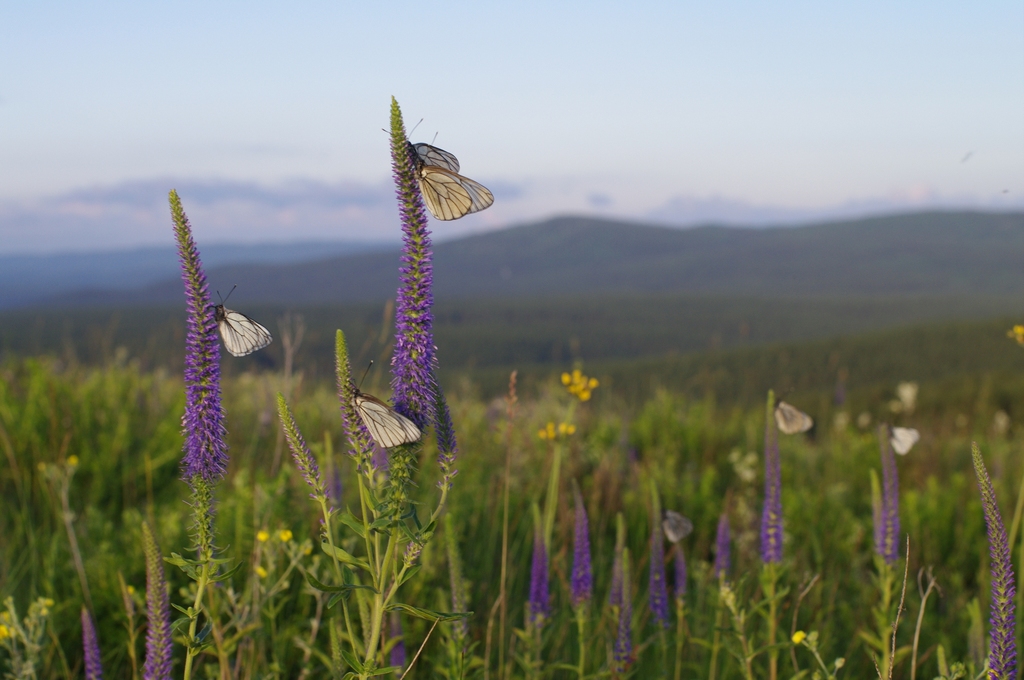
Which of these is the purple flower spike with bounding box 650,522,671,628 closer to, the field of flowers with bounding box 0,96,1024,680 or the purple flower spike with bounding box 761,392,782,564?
the field of flowers with bounding box 0,96,1024,680

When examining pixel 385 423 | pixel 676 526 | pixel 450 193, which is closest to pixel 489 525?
pixel 676 526

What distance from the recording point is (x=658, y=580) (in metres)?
2.98

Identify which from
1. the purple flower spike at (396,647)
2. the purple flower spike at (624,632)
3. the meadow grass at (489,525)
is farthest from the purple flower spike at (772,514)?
the purple flower spike at (396,647)

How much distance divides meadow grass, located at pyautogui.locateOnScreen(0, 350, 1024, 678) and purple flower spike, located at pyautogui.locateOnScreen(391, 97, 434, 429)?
0.84m

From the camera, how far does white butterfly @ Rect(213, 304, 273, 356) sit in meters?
2.00

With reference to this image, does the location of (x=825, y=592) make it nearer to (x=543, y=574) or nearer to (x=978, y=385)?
(x=543, y=574)

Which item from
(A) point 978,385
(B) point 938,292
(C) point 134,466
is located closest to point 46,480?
(C) point 134,466

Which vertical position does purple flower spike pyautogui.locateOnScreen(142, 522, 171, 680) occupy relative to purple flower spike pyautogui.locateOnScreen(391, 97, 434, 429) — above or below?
below

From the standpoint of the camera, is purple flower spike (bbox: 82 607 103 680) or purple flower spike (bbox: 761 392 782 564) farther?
purple flower spike (bbox: 761 392 782 564)

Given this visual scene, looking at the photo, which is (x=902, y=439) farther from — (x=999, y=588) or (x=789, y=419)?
(x=999, y=588)

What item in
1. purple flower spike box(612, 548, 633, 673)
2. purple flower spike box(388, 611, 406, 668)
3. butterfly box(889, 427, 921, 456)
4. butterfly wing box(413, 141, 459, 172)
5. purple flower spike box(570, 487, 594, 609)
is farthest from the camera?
butterfly box(889, 427, 921, 456)

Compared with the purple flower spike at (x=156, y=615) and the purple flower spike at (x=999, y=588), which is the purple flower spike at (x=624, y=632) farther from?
the purple flower spike at (x=156, y=615)

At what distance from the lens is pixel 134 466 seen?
5496 mm

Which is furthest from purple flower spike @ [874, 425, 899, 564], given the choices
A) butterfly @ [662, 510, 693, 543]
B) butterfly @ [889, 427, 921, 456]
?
butterfly @ [662, 510, 693, 543]
